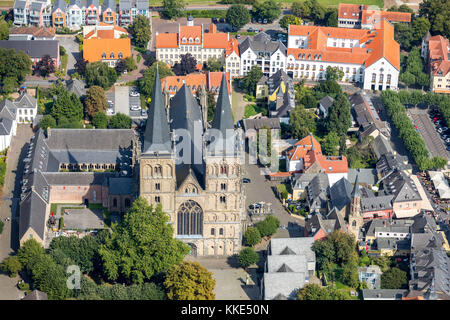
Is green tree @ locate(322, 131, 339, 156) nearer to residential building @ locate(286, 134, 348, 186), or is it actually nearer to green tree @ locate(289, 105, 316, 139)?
residential building @ locate(286, 134, 348, 186)

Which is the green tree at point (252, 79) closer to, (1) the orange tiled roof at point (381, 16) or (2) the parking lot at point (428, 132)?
(2) the parking lot at point (428, 132)

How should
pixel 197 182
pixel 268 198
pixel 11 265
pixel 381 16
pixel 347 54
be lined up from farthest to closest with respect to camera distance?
1. pixel 381 16
2. pixel 347 54
3. pixel 268 198
4. pixel 197 182
5. pixel 11 265

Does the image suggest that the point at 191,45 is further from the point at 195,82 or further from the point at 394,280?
the point at 394,280

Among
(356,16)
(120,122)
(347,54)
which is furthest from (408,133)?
(356,16)

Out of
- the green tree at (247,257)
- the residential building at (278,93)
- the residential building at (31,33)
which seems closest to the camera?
the green tree at (247,257)

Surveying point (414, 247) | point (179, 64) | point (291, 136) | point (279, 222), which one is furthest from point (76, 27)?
point (414, 247)

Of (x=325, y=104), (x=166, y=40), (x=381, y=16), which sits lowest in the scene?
(x=325, y=104)

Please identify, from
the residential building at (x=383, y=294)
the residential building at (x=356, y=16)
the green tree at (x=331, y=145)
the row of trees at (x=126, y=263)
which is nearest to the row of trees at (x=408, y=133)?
the green tree at (x=331, y=145)
